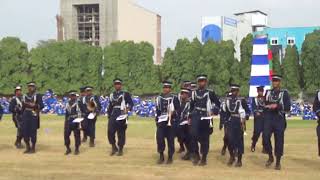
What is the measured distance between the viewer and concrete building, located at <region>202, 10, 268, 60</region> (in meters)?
94.5

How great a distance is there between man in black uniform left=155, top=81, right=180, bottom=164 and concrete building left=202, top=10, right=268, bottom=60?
7307 centimetres

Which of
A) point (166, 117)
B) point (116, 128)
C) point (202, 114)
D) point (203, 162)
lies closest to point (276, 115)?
point (202, 114)

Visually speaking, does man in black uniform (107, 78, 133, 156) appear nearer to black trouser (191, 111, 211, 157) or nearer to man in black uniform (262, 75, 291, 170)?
black trouser (191, 111, 211, 157)

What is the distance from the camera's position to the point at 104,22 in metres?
105

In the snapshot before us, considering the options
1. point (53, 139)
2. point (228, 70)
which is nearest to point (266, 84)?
point (53, 139)

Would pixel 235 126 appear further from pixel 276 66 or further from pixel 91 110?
pixel 276 66

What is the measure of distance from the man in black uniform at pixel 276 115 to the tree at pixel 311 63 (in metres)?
43.1

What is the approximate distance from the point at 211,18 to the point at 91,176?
83.7 m

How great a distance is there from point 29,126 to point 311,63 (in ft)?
142

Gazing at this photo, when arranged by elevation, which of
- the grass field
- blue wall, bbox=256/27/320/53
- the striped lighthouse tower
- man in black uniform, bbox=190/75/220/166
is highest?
blue wall, bbox=256/27/320/53

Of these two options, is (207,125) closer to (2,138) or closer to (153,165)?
(153,165)

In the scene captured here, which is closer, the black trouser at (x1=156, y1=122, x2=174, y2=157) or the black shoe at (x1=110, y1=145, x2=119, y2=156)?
the black trouser at (x1=156, y1=122, x2=174, y2=157)

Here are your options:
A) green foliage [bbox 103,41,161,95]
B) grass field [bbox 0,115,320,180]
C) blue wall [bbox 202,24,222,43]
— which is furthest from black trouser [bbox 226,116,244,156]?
blue wall [bbox 202,24,222,43]

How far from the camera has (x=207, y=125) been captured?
15188 millimetres
